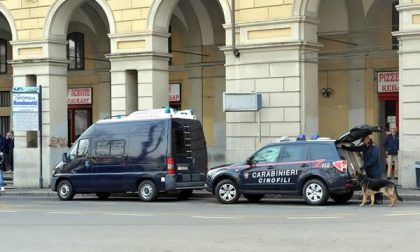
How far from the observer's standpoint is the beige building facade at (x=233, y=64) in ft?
74.8

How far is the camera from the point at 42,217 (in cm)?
1611

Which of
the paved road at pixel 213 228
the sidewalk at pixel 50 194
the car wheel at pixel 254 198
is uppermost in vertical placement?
the paved road at pixel 213 228

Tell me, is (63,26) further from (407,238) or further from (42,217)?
(407,238)

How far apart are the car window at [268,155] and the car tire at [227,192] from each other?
34.1 inches

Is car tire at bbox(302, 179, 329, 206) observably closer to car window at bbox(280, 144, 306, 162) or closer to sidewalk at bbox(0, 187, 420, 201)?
car window at bbox(280, 144, 306, 162)

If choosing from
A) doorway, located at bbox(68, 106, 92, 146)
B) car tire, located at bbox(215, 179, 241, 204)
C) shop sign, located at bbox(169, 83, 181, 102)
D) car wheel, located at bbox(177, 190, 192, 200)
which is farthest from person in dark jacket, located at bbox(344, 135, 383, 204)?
doorway, located at bbox(68, 106, 92, 146)

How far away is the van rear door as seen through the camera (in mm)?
20969

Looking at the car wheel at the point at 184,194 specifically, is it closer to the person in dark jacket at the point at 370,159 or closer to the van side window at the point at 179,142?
the van side window at the point at 179,142

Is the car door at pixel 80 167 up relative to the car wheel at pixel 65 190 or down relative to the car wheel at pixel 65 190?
up

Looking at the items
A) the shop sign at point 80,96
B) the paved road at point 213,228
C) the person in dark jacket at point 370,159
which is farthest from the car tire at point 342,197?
the shop sign at point 80,96

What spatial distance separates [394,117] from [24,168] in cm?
1324

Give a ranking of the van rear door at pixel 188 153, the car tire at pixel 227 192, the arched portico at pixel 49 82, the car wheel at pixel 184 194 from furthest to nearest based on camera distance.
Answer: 1. the arched portico at pixel 49 82
2. the car wheel at pixel 184 194
3. the van rear door at pixel 188 153
4. the car tire at pixel 227 192

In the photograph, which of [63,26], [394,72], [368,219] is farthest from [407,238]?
[63,26]

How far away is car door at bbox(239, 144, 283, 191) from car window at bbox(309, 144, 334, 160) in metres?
0.92
